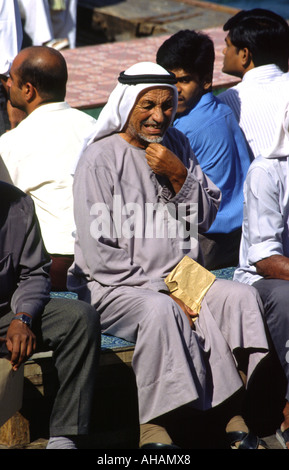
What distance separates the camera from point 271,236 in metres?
4.72

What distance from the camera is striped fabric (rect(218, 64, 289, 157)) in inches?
228

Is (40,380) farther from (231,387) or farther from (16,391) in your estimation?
(231,387)

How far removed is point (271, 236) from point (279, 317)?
1.53 feet

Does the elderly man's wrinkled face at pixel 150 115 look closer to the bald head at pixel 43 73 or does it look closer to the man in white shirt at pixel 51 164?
the man in white shirt at pixel 51 164

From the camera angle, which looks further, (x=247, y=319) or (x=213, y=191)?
(x=213, y=191)

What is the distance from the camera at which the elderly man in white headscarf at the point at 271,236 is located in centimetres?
450

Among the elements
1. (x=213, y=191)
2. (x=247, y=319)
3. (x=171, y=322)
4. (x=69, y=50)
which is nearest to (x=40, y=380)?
(x=171, y=322)

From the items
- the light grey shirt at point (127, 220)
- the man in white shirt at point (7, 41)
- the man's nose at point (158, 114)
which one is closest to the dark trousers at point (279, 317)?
the light grey shirt at point (127, 220)

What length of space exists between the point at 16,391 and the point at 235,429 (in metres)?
1.05

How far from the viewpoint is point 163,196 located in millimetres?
4684

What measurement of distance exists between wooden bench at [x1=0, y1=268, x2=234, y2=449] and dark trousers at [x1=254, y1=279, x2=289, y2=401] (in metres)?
0.71

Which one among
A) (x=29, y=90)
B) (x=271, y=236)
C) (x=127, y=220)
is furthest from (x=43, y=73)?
(x=271, y=236)

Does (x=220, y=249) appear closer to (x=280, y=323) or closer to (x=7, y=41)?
(x=280, y=323)

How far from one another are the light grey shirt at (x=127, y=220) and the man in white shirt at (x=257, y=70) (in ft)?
3.84
